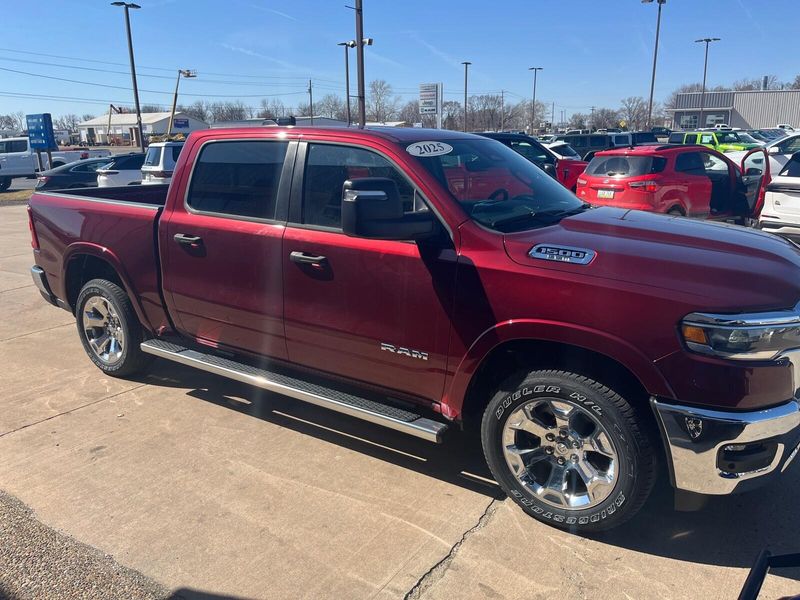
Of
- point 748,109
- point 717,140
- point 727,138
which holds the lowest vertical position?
point 717,140

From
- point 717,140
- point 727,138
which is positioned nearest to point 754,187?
point 717,140

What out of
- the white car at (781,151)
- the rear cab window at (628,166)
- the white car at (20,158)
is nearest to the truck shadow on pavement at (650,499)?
the rear cab window at (628,166)

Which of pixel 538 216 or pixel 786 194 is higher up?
pixel 538 216

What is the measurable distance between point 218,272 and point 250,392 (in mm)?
1247

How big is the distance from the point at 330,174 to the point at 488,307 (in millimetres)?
1337

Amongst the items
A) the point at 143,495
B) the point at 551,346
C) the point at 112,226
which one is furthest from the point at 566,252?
the point at 112,226

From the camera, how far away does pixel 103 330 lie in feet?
17.2

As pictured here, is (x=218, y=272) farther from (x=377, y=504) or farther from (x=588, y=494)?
(x=588, y=494)

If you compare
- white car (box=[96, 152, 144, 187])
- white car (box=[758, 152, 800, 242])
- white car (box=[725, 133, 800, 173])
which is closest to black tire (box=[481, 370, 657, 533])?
white car (box=[758, 152, 800, 242])

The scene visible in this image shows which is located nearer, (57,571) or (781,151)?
(57,571)

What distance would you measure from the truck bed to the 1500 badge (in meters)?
2.04

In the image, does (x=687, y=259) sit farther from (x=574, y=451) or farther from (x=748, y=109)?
(x=748, y=109)

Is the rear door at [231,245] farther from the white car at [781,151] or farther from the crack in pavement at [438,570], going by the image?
the white car at [781,151]

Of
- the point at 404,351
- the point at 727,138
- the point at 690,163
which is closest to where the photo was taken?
the point at 404,351
